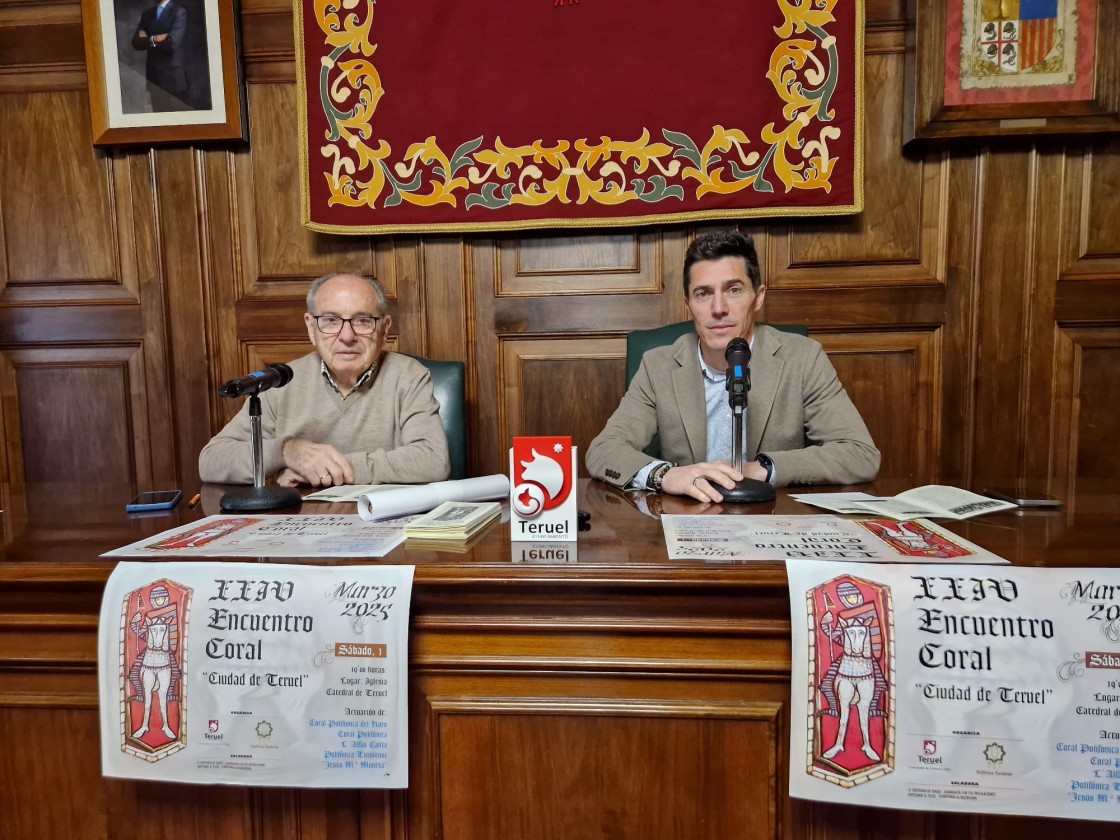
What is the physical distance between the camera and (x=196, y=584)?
0.91 m

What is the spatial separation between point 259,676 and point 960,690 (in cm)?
87

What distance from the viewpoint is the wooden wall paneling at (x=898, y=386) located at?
2.37m

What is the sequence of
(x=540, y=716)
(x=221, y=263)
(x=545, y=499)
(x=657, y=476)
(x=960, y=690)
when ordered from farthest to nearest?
1. (x=221, y=263)
2. (x=657, y=476)
3. (x=545, y=499)
4. (x=540, y=716)
5. (x=960, y=690)

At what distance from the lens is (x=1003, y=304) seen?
2.32 m

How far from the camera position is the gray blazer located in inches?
63.9

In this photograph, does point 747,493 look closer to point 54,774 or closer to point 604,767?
point 604,767

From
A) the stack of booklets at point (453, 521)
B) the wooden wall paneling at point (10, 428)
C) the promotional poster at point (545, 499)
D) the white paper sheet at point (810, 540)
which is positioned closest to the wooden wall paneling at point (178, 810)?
the stack of booklets at point (453, 521)

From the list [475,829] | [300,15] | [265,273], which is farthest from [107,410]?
[475,829]

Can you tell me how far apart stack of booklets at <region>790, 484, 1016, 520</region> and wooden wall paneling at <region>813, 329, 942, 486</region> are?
3.62 feet

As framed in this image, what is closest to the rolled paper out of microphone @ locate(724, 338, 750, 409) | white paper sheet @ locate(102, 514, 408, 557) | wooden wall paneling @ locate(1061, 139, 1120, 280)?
white paper sheet @ locate(102, 514, 408, 557)

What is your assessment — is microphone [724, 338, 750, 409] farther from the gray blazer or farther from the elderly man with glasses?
the elderly man with glasses

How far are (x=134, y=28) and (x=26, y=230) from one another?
85 centimetres

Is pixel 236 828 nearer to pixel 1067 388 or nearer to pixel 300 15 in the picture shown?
pixel 300 15

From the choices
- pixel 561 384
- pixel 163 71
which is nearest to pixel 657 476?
pixel 561 384
